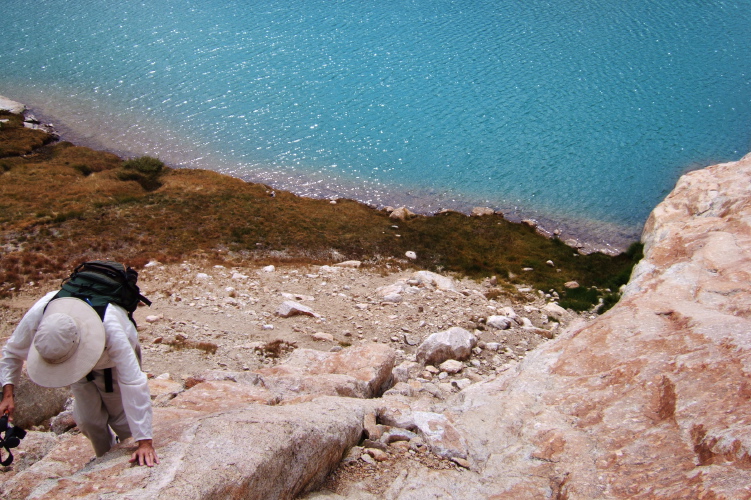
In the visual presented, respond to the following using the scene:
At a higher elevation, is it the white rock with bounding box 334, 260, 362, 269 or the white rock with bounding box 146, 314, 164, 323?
the white rock with bounding box 334, 260, 362, 269

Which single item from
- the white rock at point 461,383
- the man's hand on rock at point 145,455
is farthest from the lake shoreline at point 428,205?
the man's hand on rock at point 145,455

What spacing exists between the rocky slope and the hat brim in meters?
1.10

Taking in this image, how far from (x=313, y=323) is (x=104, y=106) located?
35.3 meters

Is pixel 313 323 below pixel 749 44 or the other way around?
below

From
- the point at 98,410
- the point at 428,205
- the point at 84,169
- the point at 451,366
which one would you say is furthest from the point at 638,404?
the point at 84,169

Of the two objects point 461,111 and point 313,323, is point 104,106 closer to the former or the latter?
point 461,111

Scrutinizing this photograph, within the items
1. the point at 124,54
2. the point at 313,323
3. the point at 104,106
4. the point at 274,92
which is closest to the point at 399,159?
the point at 274,92

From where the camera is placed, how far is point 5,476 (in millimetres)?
8133

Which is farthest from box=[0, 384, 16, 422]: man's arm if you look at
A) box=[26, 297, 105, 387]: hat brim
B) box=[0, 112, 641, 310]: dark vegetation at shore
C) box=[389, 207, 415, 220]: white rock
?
box=[389, 207, 415, 220]: white rock

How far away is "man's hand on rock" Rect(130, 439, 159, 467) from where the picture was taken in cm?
580

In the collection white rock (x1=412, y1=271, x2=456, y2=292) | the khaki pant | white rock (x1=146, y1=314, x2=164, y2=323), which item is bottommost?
the khaki pant

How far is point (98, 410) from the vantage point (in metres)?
6.73

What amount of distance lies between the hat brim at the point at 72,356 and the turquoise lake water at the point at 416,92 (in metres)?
27.8

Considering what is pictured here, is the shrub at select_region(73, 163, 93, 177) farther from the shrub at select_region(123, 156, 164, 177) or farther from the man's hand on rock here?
the man's hand on rock
